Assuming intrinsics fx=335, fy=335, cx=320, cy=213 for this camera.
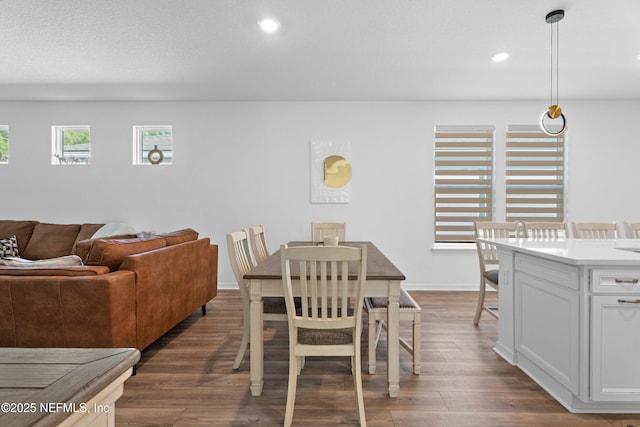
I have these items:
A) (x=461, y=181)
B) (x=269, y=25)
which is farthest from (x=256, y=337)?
(x=461, y=181)

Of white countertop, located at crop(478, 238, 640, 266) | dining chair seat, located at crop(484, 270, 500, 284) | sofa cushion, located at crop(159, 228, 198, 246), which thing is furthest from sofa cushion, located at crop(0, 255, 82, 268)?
dining chair seat, located at crop(484, 270, 500, 284)

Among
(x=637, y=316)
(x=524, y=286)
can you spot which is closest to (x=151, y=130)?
(x=524, y=286)

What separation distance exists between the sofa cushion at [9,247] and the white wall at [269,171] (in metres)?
0.75

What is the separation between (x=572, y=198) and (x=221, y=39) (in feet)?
16.1

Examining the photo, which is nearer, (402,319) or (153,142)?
(402,319)

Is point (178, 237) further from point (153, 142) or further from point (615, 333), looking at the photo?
point (615, 333)

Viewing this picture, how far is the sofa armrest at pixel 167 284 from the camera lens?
2.38 m

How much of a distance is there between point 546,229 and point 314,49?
Result: 2902 millimetres

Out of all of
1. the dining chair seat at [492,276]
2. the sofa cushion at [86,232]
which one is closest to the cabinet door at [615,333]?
the dining chair seat at [492,276]

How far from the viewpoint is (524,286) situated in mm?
2285

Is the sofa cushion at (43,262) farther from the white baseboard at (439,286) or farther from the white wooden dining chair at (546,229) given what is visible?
the white wooden dining chair at (546,229)

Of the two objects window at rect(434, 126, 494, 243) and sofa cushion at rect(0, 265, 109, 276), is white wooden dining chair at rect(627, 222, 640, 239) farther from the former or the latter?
sofa cushion at rect(0, 265, 109, 276)

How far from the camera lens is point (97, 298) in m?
2.07

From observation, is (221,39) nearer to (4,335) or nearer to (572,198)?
(4,335)
